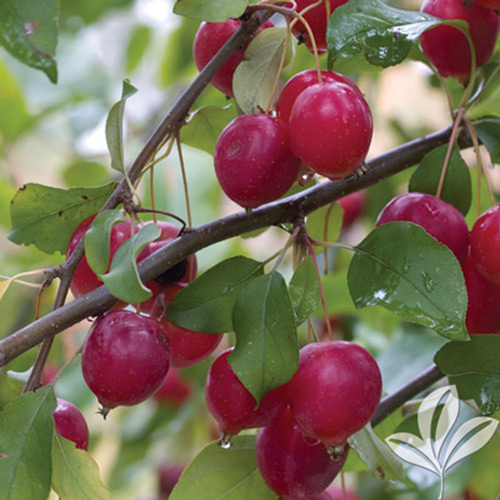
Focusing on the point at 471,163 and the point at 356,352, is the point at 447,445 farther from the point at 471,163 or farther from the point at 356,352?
the point at 471,163

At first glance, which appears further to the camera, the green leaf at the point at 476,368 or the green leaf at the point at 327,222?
the green leaf at the point at 327,222

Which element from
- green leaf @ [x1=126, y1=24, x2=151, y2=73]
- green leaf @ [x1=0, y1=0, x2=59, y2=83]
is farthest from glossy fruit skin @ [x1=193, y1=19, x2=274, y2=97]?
green leaf @ [x1=126, y1=24, x2=151, y2=73]

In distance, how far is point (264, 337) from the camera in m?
0.54

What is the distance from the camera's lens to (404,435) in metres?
0.70

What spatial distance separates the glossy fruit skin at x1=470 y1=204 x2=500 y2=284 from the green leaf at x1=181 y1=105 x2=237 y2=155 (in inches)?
9.4

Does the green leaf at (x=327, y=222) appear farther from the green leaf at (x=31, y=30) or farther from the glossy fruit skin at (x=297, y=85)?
the green leaf at (x=31, y=30)

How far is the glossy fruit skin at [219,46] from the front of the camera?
63 cm

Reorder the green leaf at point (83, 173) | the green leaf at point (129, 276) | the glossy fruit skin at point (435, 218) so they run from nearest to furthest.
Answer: the green leaf at point (129, 276), the glossy fruit skin at point (435, 218), the green leaf at point (83, 173)

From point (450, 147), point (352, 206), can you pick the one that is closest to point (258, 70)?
point (450, 147)

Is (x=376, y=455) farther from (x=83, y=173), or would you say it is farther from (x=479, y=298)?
(x=83, y=173)

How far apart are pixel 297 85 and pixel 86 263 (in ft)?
0.68

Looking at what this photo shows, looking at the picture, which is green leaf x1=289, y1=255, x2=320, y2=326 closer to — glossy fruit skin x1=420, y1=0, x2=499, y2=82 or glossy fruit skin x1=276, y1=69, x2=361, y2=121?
glossy fruit skin x1=276, y1=69, x2=361, y2=121

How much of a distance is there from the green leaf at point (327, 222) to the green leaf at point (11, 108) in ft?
2.70

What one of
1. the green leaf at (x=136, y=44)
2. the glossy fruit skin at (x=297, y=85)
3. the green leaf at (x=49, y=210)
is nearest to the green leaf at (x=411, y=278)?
the glossy fruit skin at (x=297, y=85)
